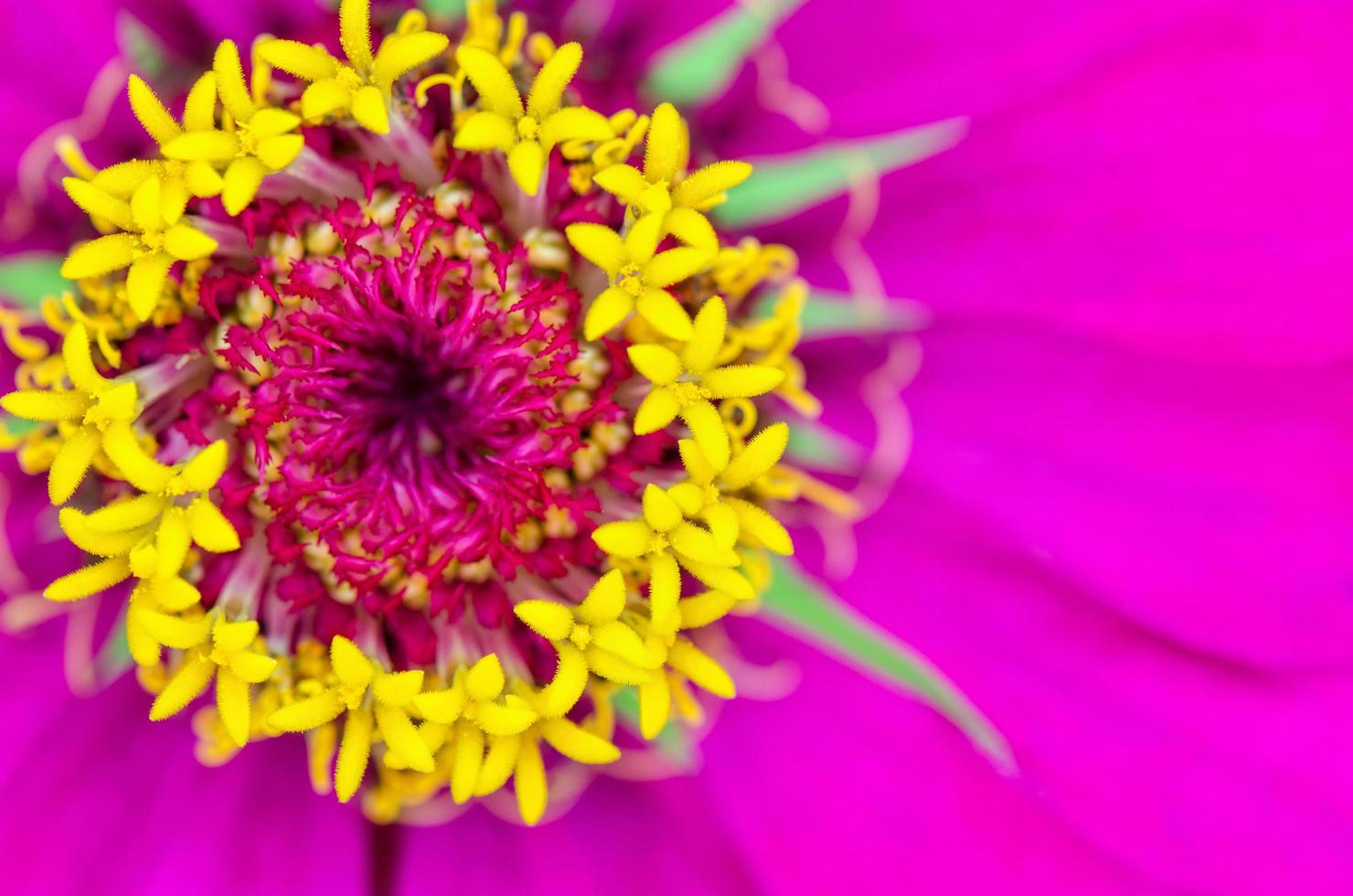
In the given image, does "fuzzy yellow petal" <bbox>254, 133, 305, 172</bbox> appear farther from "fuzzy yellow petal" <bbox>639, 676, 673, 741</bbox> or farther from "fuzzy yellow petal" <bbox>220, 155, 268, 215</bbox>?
"fuzzy yellow petal" <bbox>639, 676, 673, 741</bbox>

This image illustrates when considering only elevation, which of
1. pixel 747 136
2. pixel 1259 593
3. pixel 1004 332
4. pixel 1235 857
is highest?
pixel 747 136

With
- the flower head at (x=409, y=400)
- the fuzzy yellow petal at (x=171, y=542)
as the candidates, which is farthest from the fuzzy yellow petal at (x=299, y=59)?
the fuzzy yellow petal at (x=171, y=542)

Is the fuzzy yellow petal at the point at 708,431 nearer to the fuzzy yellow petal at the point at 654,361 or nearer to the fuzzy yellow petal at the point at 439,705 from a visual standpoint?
the fuzzy yellow petal at the point at 654,361

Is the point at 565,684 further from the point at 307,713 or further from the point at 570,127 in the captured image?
the point at 570,127

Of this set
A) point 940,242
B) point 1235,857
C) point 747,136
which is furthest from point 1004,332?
point 1235,857

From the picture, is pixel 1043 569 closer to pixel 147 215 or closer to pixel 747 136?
pixel 747 136

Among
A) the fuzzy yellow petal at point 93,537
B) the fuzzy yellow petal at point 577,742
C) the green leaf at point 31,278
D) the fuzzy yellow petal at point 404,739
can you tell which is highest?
the green leaf at point 31,278
